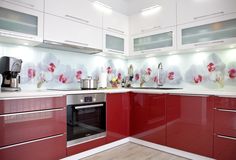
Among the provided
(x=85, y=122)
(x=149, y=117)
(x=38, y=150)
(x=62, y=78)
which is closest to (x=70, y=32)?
(x=62, y=78)

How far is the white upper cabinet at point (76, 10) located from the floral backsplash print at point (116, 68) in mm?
552

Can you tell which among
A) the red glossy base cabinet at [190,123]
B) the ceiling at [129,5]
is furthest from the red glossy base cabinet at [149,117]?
the ceiling at [129,5]

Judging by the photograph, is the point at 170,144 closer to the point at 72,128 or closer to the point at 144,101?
the point at 144,101

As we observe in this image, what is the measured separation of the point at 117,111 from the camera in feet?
8.50

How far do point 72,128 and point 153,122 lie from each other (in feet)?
3.70

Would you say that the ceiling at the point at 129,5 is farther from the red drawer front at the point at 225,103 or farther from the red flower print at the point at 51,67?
the red drawer front at the point at 225,103

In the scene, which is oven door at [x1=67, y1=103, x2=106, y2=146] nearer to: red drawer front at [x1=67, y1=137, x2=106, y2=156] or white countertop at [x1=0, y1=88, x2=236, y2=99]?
red drawer front at [x1=67, y1=137, x2=106, y2=156]

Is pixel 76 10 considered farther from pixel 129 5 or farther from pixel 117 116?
pixel 117 116

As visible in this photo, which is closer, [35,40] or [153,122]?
[35,40]

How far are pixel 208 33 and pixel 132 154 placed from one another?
1.91m

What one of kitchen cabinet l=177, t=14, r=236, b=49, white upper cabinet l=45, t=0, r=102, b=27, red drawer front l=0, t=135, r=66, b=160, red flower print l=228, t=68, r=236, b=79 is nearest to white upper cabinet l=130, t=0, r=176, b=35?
kitchen cabinet l=177, t=14, r=236, b=49

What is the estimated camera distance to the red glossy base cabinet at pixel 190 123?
1.99 meters

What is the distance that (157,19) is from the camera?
2.78 metres

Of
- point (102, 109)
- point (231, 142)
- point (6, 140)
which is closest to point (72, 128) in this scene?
point (102, 109)
